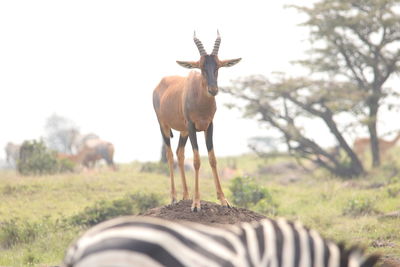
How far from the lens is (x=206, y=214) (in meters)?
7.63

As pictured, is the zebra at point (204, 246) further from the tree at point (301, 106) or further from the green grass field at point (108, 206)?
the tree at point (301, 106)

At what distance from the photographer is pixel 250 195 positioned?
52.7 ft

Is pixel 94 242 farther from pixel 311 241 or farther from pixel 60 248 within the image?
pixel 60 248

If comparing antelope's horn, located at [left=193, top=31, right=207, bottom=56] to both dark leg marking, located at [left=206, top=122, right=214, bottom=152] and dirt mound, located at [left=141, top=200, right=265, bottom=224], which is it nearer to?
dark leg marking, located at [left=206, top=122, right=214, bottom=152]

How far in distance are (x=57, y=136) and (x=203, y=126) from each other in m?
50.1

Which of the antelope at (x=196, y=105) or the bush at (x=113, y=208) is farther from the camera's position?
the bush at (x=113, y=208)

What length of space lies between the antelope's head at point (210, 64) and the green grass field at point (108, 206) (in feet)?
10.4

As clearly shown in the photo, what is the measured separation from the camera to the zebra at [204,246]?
328 centimetres

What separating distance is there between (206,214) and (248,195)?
850cm

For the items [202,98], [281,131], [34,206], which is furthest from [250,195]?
[281,131]

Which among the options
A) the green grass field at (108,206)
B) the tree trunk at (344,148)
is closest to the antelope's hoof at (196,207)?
the green grass field at (108,206)

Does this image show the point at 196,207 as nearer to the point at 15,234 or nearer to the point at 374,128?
the point at 15,234

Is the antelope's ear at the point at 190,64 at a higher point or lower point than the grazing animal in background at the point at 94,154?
higher

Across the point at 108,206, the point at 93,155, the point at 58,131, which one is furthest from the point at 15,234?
the point at 58,131
